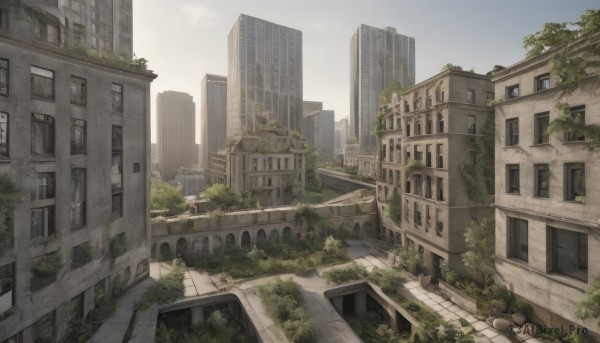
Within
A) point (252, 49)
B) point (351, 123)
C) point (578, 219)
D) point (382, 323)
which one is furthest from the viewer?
point (351, 123)

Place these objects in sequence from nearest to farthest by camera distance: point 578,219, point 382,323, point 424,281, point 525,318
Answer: point 578,219, point 525,318, point 382,323, point 424,281

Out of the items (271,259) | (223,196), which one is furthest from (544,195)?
(223,196)

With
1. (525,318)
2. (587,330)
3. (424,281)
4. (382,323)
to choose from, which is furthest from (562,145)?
(382,323)

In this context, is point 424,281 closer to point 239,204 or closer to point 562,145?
point 562,145

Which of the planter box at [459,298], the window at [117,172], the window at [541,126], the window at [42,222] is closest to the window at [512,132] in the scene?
the window at [541,126]

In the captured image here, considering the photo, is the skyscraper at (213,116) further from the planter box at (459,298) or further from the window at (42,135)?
the planter box at (459,298)

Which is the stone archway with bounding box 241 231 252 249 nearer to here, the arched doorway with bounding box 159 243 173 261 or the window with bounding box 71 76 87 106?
the arched doorway with bounding box 159 243 173 261
